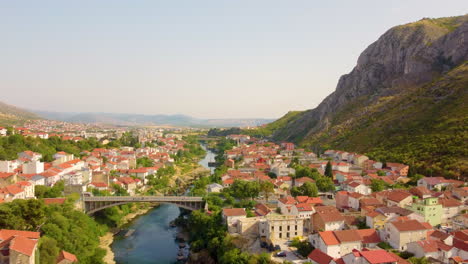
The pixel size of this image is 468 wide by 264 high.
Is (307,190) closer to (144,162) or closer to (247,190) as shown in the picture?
(247,190)

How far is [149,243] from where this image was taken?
31.8 metres

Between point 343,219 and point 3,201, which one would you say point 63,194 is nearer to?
point 3,201

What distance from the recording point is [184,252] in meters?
29.7

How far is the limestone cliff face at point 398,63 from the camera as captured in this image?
77.1m

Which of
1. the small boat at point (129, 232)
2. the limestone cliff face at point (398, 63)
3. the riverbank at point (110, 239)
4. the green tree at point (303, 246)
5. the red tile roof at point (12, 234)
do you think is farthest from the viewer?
the limestone cliff face at point (398, 63)

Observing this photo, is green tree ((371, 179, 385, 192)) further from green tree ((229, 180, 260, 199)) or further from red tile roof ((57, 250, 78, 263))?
red tile roof ((57, 250, 78, 263))

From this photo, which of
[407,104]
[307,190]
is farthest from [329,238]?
[407,104]

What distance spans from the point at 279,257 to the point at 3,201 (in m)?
21.9

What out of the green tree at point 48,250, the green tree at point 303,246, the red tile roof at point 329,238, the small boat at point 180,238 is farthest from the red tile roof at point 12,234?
the red tile roof at point 329,238

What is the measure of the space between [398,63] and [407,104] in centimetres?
2171

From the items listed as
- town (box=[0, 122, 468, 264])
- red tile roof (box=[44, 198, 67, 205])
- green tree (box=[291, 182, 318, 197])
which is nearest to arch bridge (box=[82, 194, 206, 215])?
town (box=[0, 122, 468, 264])

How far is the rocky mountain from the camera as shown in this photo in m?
48.0

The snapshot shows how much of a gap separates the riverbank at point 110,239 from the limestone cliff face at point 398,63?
54.2m

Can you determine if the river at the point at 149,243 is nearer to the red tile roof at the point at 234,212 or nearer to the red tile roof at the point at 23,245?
the red tile roof at the point at 234,212
